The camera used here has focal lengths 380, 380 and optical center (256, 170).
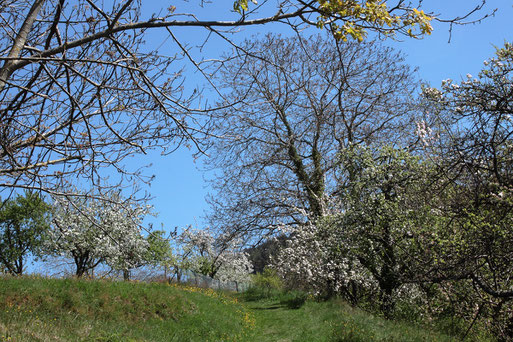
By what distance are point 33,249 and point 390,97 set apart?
2467 centimetres

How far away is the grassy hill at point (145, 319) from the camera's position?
285 inches

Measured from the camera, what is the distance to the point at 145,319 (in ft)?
32.8

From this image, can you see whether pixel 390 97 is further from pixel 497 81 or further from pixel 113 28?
pixel 113 28

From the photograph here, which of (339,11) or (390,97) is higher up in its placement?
(390,97)

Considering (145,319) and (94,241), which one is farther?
(94,241)

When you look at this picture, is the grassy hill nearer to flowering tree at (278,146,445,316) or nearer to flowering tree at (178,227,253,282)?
flowering tree at (278,146,445,316)

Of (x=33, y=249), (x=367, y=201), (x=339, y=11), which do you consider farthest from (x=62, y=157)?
(x=33, y=249)

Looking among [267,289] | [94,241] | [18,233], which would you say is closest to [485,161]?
[267,289]

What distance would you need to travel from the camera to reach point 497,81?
5785 mm

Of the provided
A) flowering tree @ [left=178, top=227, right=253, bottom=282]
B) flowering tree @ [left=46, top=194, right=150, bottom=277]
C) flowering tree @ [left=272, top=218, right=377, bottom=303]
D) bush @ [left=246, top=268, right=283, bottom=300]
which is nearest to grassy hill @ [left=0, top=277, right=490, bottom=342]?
flowering tree @ [left=272, top=218, right=377, bottom=303]

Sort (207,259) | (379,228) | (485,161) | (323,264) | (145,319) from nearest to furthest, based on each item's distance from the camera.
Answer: (485,161)
(145,319)
(379,228)
(323,264)
(207,259)

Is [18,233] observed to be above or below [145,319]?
above

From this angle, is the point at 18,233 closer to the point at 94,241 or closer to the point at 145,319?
the point at 94,241

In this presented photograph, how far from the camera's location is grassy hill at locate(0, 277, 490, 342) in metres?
7.23
